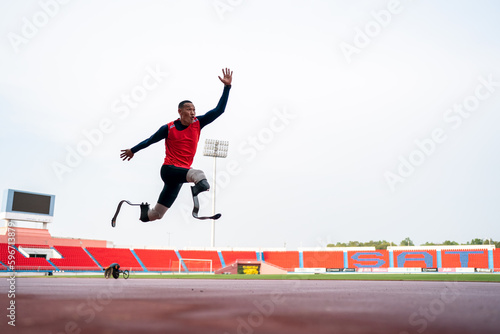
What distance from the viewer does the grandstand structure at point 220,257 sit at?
50.4 m

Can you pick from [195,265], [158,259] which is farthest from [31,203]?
[195,265]

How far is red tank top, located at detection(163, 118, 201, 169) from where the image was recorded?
8.46 metres

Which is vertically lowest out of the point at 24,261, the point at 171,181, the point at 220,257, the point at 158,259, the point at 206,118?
the point at 158,259

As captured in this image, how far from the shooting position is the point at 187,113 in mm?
8422

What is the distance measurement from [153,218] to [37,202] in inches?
1888

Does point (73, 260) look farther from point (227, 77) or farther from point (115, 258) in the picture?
point (227, 77)

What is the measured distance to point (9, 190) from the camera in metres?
49.0

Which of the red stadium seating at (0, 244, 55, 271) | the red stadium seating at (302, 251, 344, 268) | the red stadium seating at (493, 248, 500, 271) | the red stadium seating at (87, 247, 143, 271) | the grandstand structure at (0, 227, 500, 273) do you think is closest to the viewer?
the red stadium seating at (0, 244, 55, 271)

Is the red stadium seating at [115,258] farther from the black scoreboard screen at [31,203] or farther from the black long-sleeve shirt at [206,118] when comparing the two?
the black long-sleeve shirt at [206,118]

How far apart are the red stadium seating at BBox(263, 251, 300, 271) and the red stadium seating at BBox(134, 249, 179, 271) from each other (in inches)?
557

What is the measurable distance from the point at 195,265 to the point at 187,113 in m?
55.1

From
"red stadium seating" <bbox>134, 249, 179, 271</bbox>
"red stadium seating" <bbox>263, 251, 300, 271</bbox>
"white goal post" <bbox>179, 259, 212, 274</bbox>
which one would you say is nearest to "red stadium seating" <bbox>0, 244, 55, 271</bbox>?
"red stadium seating" <bbox>134, 249, 179, 271</bbox>

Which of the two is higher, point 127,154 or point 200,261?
point 127,154

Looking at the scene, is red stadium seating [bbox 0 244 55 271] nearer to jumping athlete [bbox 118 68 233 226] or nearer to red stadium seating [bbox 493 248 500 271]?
jumping athlete [bbox 118 68 233 226]
